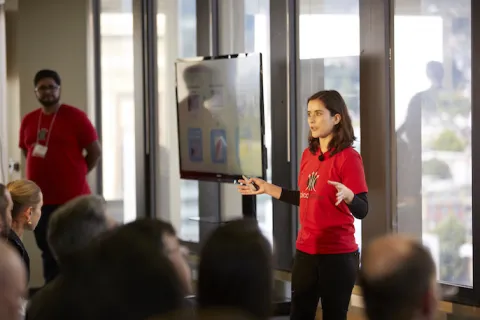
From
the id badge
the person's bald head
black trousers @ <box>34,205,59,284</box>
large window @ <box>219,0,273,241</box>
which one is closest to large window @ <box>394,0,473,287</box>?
large window @ <box>219,0,273,241</box>

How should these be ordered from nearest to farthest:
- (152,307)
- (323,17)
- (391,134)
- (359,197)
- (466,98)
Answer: (152,307) < (359,197) < (466,98) < (391,134) < (323,17)

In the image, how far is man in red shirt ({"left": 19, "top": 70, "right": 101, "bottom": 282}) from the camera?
695 centimetres

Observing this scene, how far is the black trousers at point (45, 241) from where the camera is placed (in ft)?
22.1

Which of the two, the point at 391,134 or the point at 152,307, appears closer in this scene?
the point at 152,307

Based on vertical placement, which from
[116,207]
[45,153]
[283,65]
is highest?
[283,65]

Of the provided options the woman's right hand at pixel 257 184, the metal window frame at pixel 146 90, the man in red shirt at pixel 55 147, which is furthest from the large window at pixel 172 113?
the woman's right hand at pixel 257 184

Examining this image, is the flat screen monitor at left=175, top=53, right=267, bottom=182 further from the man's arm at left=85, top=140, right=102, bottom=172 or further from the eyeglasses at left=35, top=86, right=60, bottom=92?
the eyeglasses at left=35, top=86, right=60, bottom=92

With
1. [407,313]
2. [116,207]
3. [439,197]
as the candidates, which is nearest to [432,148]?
[439,197]

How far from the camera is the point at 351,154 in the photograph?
439 centimetres

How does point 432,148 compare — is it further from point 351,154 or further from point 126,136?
point 126,136

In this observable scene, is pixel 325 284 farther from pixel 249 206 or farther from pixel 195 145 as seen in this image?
pixel 195 145

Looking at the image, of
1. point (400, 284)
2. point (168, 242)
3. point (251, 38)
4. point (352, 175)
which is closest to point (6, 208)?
point (352, 175)

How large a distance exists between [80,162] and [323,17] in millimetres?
2311

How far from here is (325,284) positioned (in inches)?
170
